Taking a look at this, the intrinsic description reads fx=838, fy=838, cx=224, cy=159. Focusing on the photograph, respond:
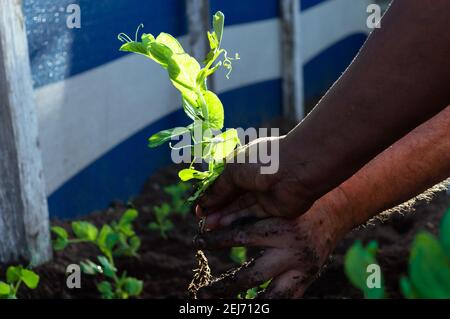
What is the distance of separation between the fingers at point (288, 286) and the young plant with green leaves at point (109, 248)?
43.7 inches

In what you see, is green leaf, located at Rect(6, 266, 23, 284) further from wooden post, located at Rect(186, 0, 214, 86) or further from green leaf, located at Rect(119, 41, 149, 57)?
wooden post, located at Rect(186, 0, 214, 86)

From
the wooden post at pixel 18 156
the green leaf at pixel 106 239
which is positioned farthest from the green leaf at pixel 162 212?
the wooden post at pixel 18 156

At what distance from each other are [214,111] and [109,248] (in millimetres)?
1231

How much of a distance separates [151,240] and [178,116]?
100 centimetres

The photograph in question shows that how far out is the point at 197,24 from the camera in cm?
414

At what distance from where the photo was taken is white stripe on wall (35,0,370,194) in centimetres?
313

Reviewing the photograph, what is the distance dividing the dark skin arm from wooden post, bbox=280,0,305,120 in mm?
3687

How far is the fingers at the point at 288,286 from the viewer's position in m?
1.59

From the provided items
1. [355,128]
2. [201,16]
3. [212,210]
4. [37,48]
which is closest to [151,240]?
[37,48]

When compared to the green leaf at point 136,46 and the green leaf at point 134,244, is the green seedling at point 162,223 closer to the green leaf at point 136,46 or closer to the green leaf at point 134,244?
the green leaf at point 134,244

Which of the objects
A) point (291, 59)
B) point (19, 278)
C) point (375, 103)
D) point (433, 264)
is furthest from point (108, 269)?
point (291, 59)

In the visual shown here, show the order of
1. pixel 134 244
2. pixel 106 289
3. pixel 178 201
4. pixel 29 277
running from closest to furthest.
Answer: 1. pixel 29 277
2. pixel 106 289
3. pixel 134 244
4. pixel 178 201

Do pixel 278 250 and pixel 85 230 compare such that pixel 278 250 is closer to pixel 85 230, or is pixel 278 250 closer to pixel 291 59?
pixel 85 230

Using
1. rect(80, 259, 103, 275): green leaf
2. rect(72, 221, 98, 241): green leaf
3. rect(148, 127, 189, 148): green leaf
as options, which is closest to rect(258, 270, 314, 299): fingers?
rect(148, 127, 189, 148): green leaf
